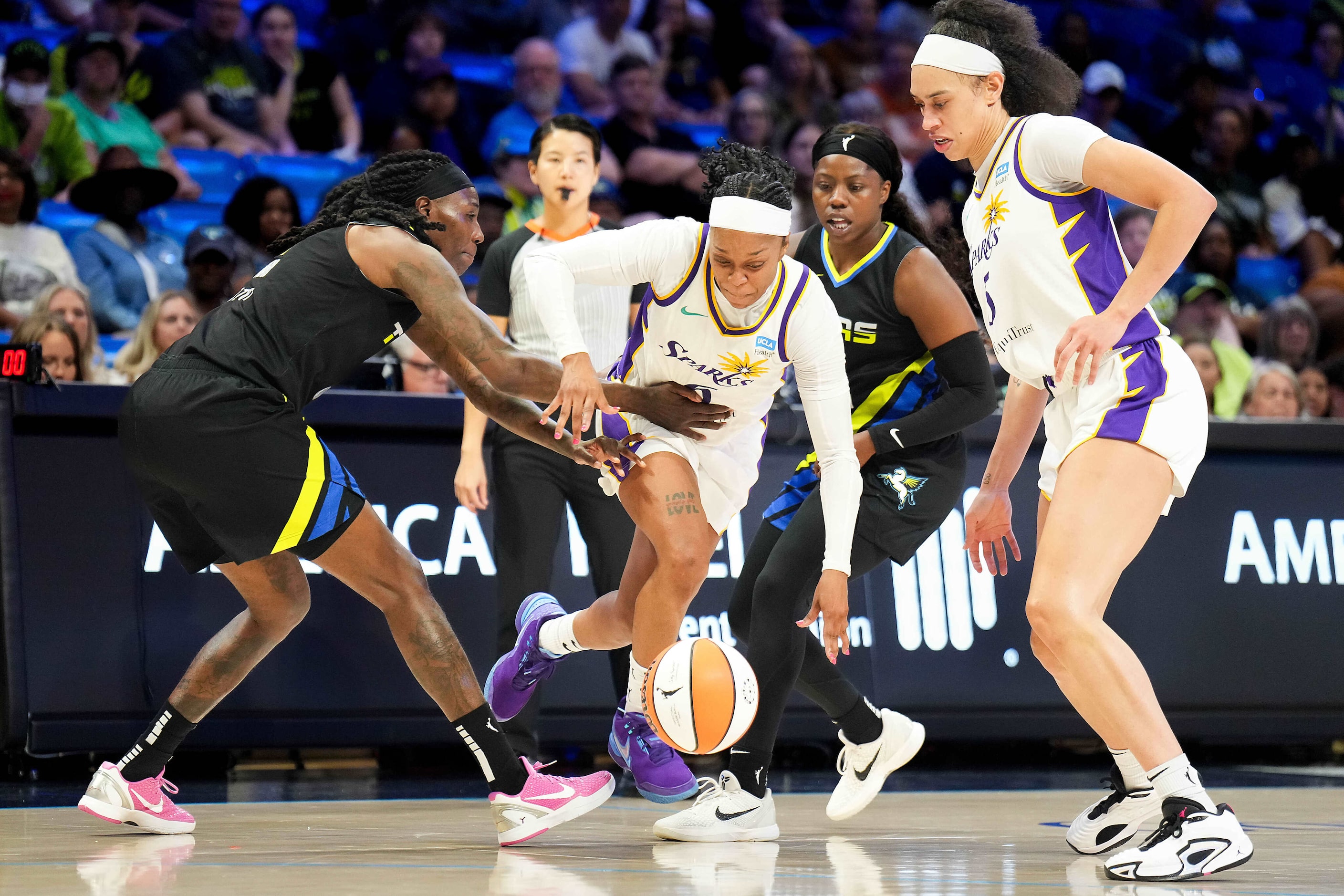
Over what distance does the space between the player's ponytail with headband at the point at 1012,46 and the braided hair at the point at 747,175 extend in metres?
0.60

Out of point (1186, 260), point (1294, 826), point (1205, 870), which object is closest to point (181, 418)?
point (1205, 870)

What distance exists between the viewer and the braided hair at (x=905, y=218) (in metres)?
5.00

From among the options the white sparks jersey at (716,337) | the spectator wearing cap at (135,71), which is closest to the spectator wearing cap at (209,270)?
the spectator wearing cap at (135,71)

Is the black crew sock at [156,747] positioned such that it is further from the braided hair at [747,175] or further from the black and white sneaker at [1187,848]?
the black and white sneaker at [1187,848]

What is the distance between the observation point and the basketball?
4.14 meters

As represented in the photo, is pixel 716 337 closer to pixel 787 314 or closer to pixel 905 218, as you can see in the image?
pixel 787 314

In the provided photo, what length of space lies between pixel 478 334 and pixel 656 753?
1.53 m

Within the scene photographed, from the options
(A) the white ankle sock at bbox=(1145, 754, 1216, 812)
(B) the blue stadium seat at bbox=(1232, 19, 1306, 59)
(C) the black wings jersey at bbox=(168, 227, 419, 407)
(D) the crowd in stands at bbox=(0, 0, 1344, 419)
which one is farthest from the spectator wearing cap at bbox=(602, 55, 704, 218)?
(A) the white ankle sock at bbox=(1145, 754, 1216, 812)

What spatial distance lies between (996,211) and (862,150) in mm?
1050

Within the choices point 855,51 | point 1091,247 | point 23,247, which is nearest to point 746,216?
point 1091,247

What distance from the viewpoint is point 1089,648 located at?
3.68 meters

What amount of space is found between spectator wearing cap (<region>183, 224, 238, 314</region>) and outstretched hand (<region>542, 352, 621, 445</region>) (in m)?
4.16

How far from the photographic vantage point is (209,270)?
25.4 ft

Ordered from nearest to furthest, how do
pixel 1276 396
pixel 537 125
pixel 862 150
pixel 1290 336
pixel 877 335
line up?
pixel 862 150 < pixel 877 335 < pixel 1276 396 < pixel 1290 336 < pixel 537 125
